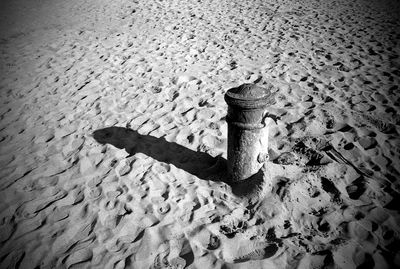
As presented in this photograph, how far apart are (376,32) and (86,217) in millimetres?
7459

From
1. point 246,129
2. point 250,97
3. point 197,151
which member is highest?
point 250,97

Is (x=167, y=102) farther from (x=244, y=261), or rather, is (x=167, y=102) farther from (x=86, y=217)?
(x=244, y=261)

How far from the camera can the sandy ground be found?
2160mm

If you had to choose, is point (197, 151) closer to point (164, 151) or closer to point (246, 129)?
point (164, 151)

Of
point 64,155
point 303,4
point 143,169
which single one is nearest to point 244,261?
point 143,169

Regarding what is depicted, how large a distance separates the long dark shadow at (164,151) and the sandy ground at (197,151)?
2cm

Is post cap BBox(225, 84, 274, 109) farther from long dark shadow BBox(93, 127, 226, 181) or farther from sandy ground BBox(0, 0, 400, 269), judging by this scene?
long dark shadow BBox(93, 127, 226, 181)

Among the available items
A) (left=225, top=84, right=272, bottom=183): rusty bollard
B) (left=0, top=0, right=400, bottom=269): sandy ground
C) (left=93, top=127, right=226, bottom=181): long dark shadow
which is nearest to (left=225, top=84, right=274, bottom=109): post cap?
(left=225, top=84, right=272, bottom=183): rusty bollard

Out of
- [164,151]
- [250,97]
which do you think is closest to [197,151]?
[164,151]

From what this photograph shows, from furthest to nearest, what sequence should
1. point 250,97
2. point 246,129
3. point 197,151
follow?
point 197,151
point 246,129
point 250,97

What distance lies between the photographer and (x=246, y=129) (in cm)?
229

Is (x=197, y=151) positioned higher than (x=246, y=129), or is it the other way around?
(x=246, y=129)

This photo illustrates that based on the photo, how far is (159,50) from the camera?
6.08 metres

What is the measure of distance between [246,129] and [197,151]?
1095 mm
